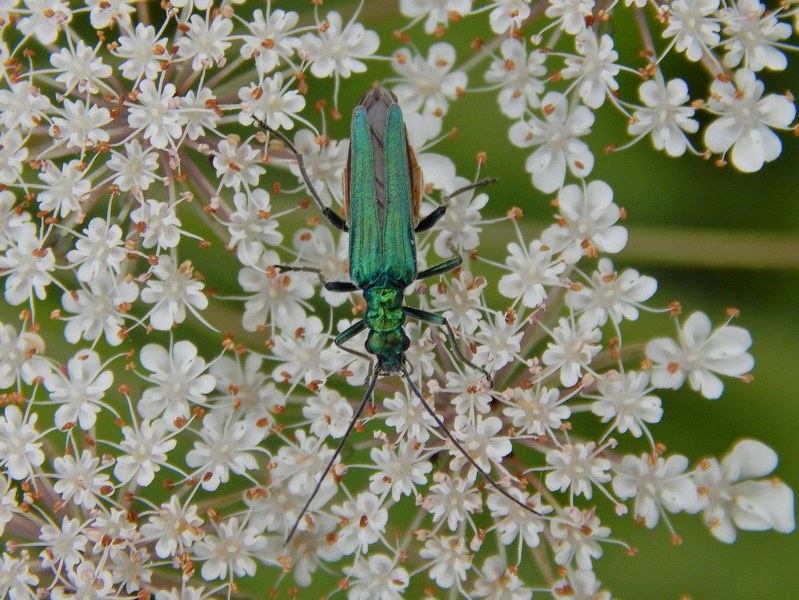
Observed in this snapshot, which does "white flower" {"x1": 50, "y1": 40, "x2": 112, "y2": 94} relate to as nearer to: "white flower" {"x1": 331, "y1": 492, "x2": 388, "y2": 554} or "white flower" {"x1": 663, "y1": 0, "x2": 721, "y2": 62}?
"white flower" {"x1": 331, "y1": 492, "x2": 388, "y2": 554}

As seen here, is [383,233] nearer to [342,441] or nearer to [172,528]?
[342,441]

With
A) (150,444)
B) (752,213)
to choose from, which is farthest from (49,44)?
(752,213)

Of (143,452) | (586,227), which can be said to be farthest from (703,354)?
(143,452)

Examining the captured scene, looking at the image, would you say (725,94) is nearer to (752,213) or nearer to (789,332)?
(752,213)

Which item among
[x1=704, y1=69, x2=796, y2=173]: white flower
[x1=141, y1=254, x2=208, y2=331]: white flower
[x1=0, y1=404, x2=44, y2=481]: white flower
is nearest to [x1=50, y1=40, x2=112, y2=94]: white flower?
[x1=141, y1=254, x2=208, y2=331]: white flower

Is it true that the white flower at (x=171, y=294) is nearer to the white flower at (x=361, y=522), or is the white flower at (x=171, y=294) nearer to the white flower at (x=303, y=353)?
the white flower at (x=303, y=353)

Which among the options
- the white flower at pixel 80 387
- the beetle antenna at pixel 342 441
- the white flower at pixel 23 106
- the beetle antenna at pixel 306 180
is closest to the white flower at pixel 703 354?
the beetle antenna at pixel 342 441
